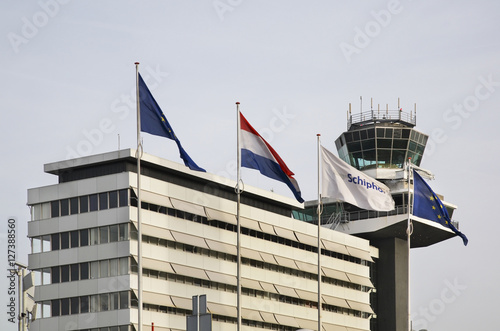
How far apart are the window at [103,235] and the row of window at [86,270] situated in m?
1.60

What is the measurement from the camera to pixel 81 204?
74.5m

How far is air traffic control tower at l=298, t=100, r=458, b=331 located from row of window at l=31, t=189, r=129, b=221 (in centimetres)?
4310

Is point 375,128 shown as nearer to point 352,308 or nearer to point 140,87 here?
point 352,308

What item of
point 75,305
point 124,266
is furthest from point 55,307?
point 124,266

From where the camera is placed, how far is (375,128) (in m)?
112

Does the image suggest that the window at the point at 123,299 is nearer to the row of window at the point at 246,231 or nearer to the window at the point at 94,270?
the window at the point at 94,270

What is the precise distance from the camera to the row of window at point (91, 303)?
238 ft

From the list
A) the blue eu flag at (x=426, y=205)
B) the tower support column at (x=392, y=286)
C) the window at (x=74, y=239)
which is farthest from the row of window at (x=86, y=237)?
the tower support column at (x=392, y=286)

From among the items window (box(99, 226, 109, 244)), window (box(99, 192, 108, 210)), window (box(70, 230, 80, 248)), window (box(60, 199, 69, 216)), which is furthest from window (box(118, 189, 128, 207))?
window (box(60, 199, 69, 216))

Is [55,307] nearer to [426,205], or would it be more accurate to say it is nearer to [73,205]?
[73,205]

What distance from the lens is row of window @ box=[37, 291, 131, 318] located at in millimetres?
72438

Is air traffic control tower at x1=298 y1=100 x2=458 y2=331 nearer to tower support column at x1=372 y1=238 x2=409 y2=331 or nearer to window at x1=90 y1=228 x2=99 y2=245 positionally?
tower support column at x1=372 y1=238 x2=409 y2=331

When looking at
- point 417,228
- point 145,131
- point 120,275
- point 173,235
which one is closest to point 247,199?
point 173,235

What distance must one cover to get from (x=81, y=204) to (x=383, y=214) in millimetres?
45028
